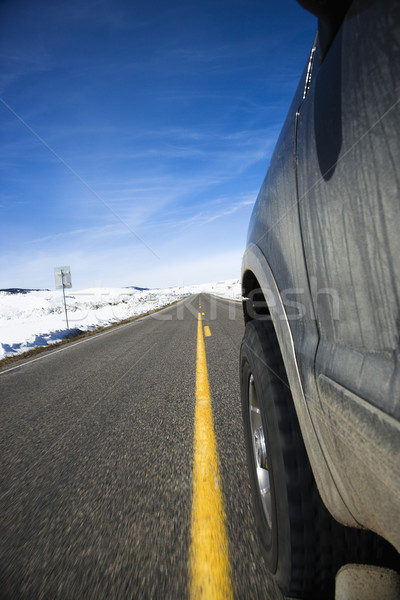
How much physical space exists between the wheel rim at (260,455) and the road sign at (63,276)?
14008 mm

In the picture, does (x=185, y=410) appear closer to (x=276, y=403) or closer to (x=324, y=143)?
(x=276, y=403)

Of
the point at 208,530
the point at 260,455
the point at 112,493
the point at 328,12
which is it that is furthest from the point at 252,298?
the point at 328,12

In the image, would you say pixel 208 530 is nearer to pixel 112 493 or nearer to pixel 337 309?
pixel 112 493

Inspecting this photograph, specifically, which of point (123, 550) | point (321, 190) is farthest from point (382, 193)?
point (123, 550)

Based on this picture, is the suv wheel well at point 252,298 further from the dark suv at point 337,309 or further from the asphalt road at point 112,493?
the asphalt road at point 112,493

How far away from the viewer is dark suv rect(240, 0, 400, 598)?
1.85ft

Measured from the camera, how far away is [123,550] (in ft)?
4.36

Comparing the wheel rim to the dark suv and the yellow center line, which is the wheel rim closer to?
the dark suv

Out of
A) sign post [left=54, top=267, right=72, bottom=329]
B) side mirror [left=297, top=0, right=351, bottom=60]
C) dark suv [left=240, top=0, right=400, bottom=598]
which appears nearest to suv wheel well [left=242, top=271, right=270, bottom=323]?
dark suv [left=240, top=0, right=400, bottom=598]

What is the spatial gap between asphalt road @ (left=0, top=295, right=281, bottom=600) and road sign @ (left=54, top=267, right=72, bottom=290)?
Answer: 1113 centimetres

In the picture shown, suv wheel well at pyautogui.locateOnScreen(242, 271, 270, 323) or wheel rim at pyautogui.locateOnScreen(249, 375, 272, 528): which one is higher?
suv wheel well at pyautogui.locateOnScreen(242, 271, 270, 323)

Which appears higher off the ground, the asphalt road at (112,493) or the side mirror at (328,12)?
the side mirror at (328,12)

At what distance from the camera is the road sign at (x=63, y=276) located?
1407cm

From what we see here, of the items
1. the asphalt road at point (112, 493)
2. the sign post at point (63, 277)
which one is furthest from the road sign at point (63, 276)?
the asphalt road at point (112, 493)
